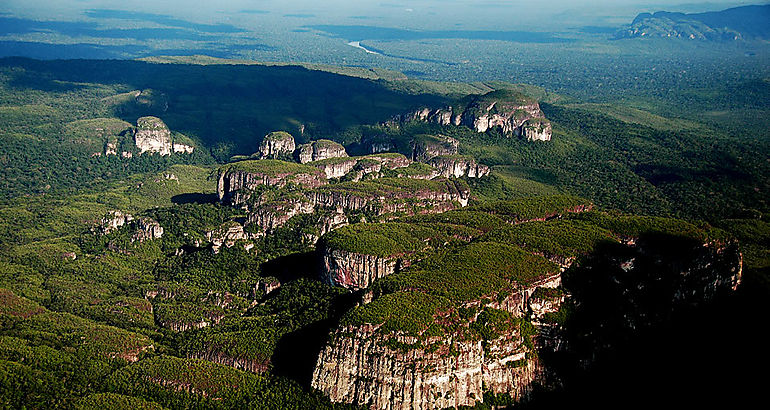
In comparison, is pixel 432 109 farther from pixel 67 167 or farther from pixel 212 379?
pixel 212 379

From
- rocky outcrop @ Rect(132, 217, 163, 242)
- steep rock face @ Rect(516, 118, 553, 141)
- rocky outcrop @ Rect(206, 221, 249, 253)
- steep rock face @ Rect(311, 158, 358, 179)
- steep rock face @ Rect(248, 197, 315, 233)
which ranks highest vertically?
steep rock face @ Rect(516, 118, 553, 141)

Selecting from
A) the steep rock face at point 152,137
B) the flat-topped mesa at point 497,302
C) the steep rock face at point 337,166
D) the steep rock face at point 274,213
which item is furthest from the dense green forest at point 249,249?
the steep rock face at point 337,166

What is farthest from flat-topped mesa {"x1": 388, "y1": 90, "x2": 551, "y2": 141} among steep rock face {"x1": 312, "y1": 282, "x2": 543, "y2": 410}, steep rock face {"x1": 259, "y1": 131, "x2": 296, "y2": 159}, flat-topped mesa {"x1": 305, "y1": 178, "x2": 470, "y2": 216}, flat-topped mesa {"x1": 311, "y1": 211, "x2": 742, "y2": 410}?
steep rock face {"x1": 312, "y1": 282, "x2": 543, "y2": 410}

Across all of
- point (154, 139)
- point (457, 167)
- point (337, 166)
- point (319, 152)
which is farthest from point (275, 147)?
point (457, 167)

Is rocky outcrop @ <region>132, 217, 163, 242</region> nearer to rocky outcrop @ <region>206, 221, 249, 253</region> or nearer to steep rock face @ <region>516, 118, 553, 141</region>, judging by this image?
rocky outcrop @ <region>206, 221, 249, 253</region>

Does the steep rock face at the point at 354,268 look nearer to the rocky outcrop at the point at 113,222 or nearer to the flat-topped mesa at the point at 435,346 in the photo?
the flat-topped mesa at the point at 435,346

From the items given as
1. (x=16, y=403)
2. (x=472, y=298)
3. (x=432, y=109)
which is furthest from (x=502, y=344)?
(x=432, y=109)
